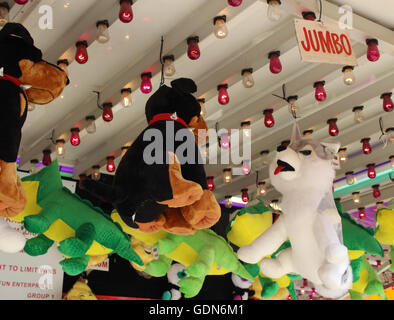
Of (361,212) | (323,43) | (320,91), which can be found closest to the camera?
(323,43)

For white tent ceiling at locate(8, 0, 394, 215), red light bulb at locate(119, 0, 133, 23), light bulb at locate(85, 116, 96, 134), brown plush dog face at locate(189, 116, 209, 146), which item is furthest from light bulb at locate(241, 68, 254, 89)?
light bulb at locate(85, 116, 96, 134)

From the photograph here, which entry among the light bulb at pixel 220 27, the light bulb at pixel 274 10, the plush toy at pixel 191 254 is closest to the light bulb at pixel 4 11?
the light bulb at pixel 220 27

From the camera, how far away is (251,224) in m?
3.11

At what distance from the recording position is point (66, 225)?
2.56 metres

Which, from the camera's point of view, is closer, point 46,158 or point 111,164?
point 46,158

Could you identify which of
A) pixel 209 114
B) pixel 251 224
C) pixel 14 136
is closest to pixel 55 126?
pixel 209 114

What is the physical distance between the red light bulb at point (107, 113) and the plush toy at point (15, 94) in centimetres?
103

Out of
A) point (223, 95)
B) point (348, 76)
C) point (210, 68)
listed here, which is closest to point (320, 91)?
point (348, 76)

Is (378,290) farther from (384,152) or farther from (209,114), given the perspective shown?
(209,114)

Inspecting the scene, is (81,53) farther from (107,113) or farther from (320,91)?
(320,91)

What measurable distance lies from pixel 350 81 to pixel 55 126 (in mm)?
2040

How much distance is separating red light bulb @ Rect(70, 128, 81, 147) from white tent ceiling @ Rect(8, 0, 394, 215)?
0.05 meters

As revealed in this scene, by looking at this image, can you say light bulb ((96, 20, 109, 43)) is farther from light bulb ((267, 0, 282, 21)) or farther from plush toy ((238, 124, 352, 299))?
plush toy ((238, 124, 352, 299))

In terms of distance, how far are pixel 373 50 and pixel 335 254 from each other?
1.16 m
